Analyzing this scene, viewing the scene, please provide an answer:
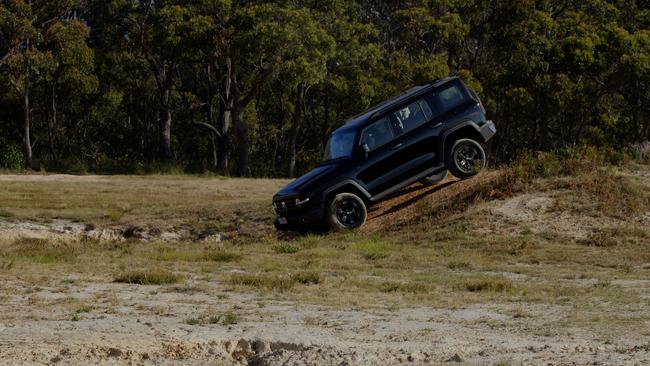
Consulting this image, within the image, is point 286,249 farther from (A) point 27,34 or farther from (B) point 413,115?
(A) point 27,34

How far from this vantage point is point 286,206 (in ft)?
61.2

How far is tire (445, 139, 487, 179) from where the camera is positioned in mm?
19234

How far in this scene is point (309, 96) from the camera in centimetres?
5678

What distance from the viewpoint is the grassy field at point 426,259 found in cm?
1080

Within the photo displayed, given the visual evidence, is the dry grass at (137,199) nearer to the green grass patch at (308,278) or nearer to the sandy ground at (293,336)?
the green grass patch at (308,278)

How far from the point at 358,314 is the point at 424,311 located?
0.74m

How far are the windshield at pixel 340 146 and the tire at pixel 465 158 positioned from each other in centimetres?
195

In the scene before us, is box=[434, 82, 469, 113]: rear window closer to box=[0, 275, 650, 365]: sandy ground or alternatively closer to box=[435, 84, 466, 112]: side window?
box=[435, 84, 466, 112]: side window

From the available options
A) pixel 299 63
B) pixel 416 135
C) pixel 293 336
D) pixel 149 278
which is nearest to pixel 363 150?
pixel 416 135

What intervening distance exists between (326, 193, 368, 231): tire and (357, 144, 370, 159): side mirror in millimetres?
764

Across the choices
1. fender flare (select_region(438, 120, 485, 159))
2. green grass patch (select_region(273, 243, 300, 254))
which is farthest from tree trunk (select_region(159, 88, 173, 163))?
green grass patch (select_region(273, 243, 300, 254))

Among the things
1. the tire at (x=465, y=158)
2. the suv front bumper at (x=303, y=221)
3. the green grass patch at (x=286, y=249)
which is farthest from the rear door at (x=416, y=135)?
the green grass patch at (x=286, y=249)

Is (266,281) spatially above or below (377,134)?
below

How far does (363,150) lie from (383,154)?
1.50 ft
